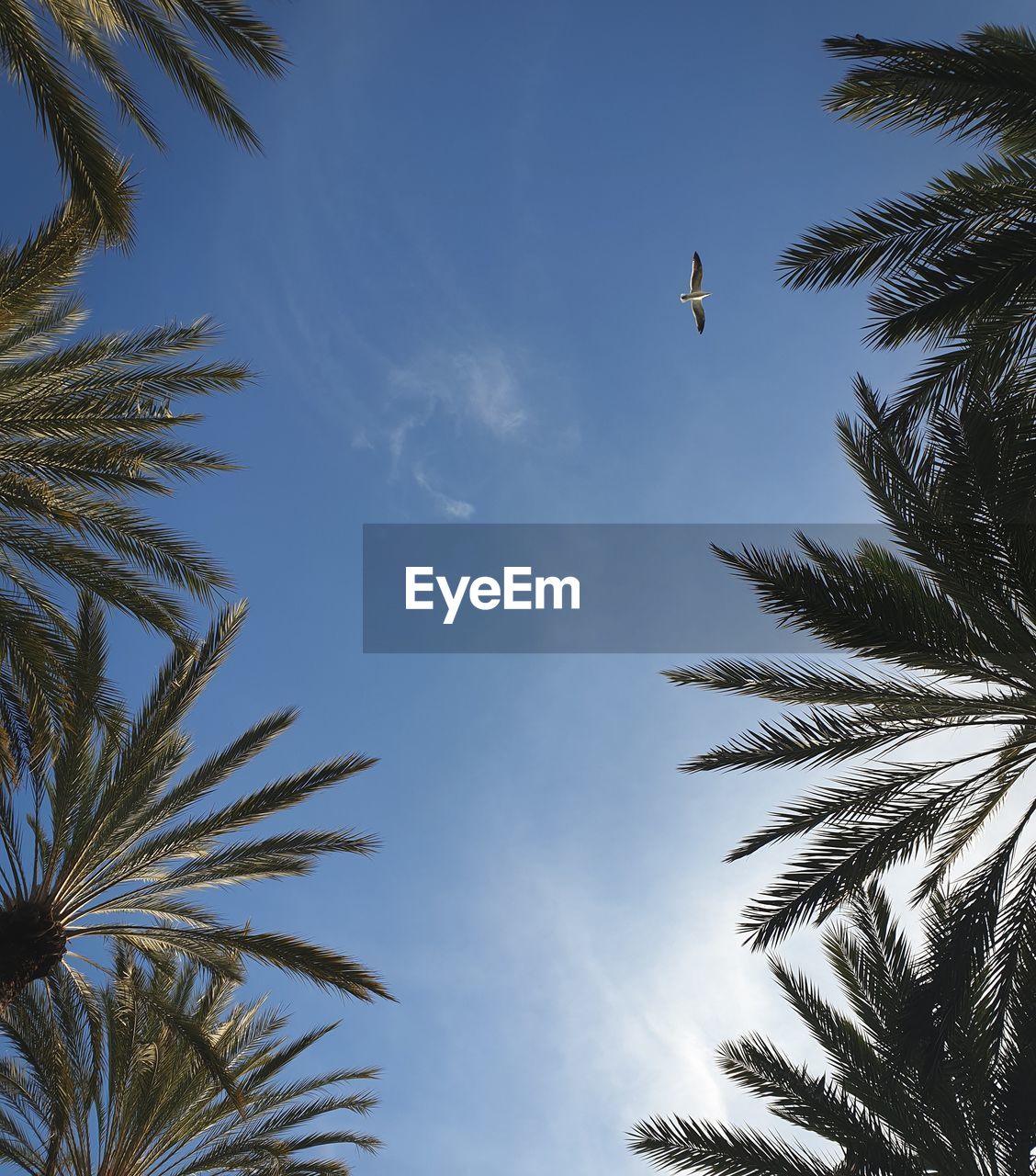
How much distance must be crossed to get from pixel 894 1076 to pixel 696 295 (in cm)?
1071

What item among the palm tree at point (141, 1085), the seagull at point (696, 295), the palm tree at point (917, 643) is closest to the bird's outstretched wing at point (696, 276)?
the seagull at point (696, 295)

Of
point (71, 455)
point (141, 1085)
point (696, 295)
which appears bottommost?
point (141, 1085)

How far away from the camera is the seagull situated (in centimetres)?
1333

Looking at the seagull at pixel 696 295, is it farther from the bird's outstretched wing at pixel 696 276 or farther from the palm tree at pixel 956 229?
the palm tree at pixel 956 229

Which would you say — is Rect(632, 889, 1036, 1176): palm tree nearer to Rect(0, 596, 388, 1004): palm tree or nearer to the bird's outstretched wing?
Rect(0, 596, 388, 1004): palm tree

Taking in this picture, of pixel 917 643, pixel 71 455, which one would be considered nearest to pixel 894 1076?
pixel 917 643

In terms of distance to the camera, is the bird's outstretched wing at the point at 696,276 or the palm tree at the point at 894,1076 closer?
the palm tree at the point at 894,1076

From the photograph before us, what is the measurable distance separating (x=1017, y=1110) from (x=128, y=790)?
9393mm

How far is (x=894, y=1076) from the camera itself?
28.2 feet

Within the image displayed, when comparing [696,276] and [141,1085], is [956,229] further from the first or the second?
[141,1085]

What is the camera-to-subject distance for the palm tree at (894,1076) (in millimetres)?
6828

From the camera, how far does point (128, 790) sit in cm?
962

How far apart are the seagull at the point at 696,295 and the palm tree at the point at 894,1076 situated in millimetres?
8765

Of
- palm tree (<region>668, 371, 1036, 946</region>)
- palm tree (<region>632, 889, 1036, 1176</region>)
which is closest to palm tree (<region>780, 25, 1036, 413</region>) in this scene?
palm tree (<region>668, 371, 1036, 946</region>)
